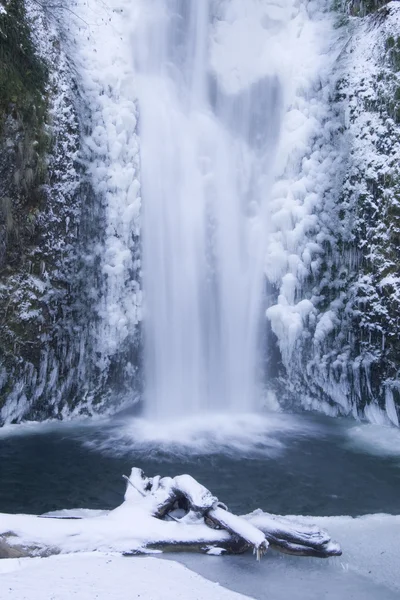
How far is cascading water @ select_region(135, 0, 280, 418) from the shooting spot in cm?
983

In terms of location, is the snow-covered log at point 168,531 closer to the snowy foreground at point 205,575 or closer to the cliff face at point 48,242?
the snowy foreground at point 205,575

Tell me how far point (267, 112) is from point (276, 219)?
225 centimetres

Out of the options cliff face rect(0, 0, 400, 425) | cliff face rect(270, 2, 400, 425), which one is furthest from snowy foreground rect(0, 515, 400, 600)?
cliff face rect(0, 0, 400, 425)

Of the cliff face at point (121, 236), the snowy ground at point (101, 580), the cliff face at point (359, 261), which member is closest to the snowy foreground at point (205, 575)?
the snowy ground at point (101, 580)

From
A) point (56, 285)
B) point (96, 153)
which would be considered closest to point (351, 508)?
point (56, 285)

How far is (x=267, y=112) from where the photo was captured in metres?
11.1

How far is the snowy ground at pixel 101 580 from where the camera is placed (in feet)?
11.2

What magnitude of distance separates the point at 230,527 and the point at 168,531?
18.1 inches

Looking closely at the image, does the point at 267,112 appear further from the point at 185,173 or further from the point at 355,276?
the point at 355,276

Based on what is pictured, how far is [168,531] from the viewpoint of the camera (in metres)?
4.45

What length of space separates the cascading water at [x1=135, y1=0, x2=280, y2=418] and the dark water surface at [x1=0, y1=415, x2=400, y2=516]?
1.79m

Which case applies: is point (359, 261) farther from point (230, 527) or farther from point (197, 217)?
point (230, 527)

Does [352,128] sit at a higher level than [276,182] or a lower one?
higher

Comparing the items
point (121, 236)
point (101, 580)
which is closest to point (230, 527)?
point (101, 580)
